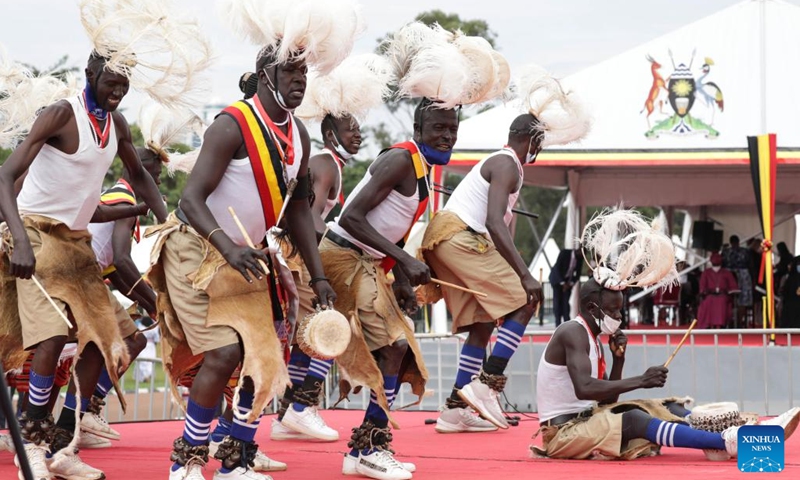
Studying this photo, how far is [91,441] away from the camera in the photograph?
687 cm

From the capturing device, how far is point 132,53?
205 inches

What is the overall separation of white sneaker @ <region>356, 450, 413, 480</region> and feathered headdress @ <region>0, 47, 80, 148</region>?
2.61 metres

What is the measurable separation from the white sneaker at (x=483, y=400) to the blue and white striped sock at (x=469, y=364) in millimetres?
46

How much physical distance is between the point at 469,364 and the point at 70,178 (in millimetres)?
3078

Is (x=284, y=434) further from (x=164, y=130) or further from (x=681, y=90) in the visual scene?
(x=681, y=90)

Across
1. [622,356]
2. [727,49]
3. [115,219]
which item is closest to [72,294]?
[115,219]

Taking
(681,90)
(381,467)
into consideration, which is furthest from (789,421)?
(681,90)

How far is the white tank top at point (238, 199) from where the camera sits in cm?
497

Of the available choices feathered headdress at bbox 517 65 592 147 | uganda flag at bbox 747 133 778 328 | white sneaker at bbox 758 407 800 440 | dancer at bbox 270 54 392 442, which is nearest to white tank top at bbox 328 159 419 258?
dancer at bbox 270 54 392 442

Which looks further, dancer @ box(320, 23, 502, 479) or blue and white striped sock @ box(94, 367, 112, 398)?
blue and white striped sock @ box(94, 367, 112, 398)

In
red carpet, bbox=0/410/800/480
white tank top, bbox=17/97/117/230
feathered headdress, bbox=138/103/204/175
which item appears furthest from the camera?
feathered headdress, bbox=138/103/204/175

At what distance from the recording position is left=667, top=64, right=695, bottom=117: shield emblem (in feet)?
52.6

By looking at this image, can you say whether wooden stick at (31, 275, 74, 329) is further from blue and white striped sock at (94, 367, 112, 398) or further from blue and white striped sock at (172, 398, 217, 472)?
blue and white striped sock at (94, 367, 112, 398)

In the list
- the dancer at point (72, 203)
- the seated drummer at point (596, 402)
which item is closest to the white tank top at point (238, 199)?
the dancer at point (72, 203)
